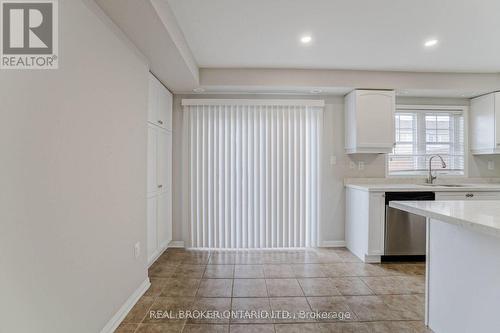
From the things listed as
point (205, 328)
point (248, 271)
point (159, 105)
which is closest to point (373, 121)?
point (248, 271)

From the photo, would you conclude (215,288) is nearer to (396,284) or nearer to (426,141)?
(396,284)

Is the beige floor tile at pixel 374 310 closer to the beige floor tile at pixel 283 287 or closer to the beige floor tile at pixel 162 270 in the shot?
the beige floor tile at pixel 283 287

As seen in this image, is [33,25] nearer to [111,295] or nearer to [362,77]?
[111,295]

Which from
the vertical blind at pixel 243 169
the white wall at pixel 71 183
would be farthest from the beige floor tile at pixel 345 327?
the vertical blind at pixel 243 169

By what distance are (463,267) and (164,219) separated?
3008mm

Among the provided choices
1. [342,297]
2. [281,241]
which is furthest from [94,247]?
[281,241]

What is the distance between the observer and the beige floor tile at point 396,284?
7.81ft

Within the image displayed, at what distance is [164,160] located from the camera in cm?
330

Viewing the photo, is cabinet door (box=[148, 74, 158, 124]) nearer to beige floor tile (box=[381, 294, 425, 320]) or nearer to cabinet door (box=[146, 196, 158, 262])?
cabinet door (box=[146, 196, 158, 262])

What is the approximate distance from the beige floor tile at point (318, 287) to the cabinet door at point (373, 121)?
5.73 ft

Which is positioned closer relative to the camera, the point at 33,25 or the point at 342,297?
the point at 33,25

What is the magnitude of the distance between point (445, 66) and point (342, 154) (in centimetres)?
164

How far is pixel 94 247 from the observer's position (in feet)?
5.24

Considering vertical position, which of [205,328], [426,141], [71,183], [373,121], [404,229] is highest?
[373,121]
